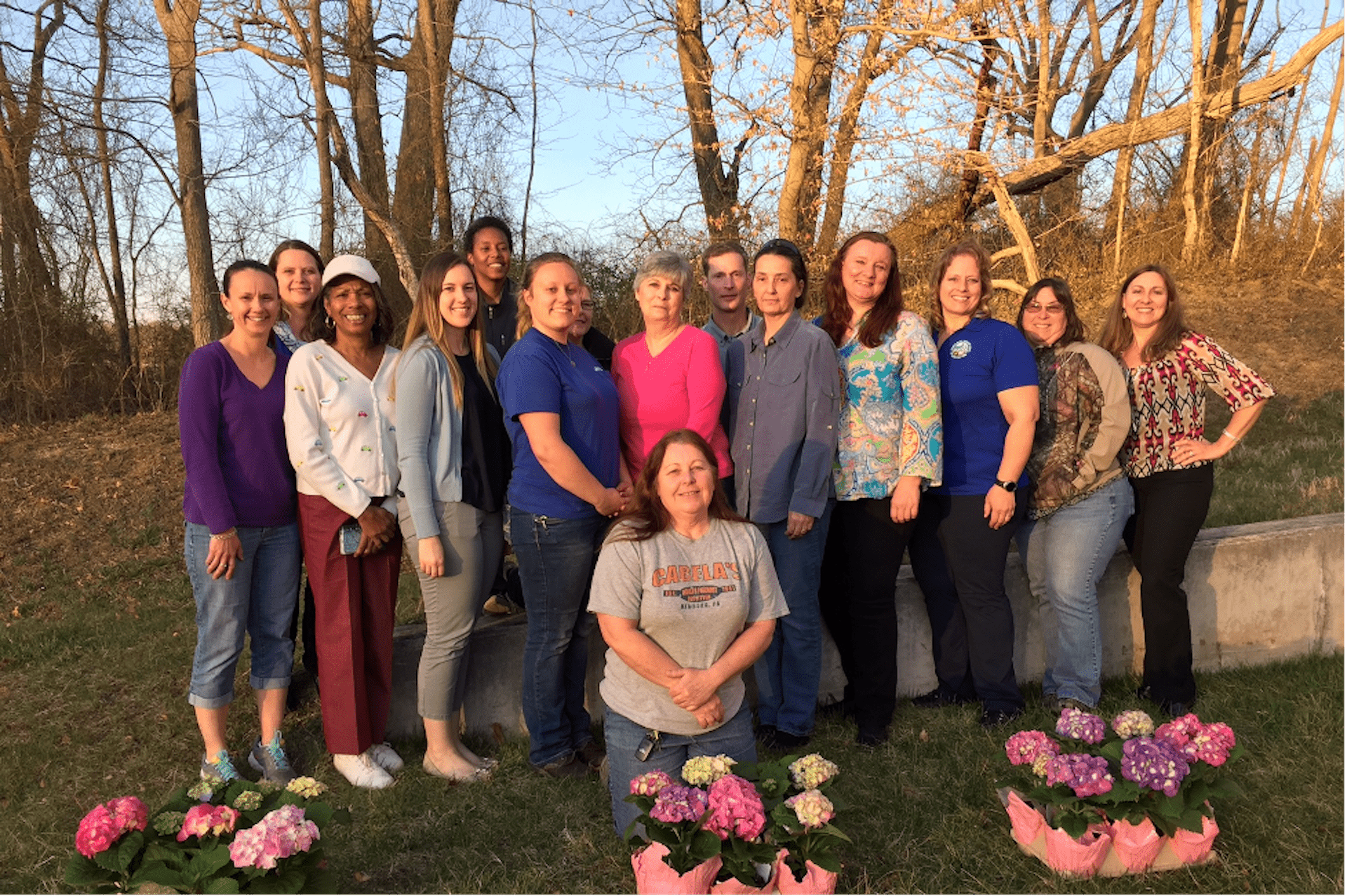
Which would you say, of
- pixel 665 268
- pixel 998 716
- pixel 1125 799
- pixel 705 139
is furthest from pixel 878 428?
pixel 705 139

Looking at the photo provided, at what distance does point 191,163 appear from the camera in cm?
946

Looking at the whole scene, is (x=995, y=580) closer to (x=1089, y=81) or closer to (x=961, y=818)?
(x=961, y=818)

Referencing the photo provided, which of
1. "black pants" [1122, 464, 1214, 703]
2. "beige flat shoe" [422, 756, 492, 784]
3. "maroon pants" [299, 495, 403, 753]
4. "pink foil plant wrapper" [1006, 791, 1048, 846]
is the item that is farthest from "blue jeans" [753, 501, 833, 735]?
"maroon pants" [299, 495, 403, 753]

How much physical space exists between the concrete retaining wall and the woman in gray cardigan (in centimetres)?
66

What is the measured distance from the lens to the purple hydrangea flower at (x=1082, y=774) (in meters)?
3.05

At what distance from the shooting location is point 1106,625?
15.9 feet

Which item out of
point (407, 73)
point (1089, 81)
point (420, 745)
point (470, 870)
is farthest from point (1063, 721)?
point (1089, 81)

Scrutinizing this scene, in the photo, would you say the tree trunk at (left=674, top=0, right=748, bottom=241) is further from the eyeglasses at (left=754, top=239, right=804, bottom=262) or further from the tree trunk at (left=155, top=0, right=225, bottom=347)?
the eyeglasses at (left=754, top=239, right=804, bottom=262)

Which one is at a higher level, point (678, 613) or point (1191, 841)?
point (678, 613)

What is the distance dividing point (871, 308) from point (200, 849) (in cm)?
311

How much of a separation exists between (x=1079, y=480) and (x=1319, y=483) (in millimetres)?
4111

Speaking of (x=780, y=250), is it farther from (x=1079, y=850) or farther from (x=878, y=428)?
(x=1079, y=850)

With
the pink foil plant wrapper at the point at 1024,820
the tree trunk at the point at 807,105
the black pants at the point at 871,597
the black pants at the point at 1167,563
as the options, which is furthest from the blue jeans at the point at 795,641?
the tree trunk at the point at 807,105

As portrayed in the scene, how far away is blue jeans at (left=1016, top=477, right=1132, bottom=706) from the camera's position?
4227mm
